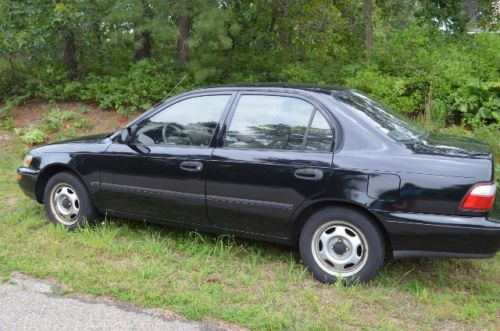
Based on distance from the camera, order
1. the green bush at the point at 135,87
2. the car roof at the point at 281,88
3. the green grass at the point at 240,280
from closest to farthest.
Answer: the green grass at the point at 240,280, the car roof at the point at 281,88, the green bush at the point at 135,87

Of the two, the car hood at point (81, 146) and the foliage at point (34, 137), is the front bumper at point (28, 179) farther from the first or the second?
the foliage at point (34, 137)

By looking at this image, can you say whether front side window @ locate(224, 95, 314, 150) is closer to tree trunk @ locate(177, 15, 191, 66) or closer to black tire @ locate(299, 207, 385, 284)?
black tire @ locate(299, 207, 385, 284)

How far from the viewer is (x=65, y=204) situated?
5.64m

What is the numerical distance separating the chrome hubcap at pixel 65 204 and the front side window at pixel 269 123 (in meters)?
1.90

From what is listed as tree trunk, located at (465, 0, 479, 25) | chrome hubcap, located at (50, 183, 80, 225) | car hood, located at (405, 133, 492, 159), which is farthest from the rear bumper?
tree trunk, located at (465, 0, 479, 25)

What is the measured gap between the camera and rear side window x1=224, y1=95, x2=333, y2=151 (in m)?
4.41

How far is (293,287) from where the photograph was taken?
4309 mm

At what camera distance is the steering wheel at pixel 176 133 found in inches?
194

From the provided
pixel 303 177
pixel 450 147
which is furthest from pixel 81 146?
pixel 450 147

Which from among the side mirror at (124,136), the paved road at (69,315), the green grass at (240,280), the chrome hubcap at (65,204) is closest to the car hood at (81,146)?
the side mirror at (124,136)

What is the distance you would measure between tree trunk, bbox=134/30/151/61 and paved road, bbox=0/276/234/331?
7.55 m

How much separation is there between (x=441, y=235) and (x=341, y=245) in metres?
0.76

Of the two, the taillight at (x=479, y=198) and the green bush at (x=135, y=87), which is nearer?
the taillight at (x=479, y=198)

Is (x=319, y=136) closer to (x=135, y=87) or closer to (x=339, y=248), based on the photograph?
(x=339, y=248)
